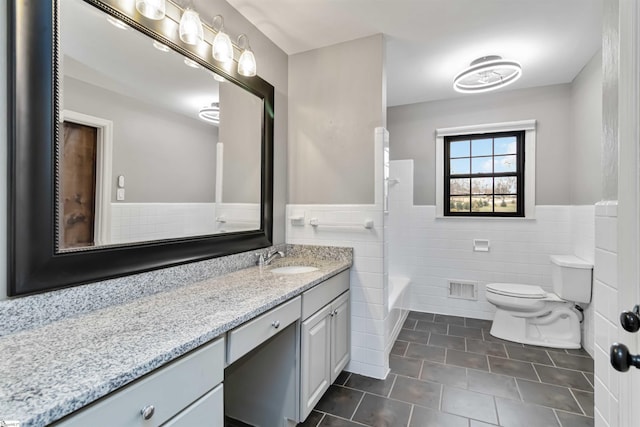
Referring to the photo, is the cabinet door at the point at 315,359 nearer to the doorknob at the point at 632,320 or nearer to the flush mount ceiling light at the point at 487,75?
the doorknob at the point at 632,320

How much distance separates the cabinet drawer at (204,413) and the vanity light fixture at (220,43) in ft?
5.44

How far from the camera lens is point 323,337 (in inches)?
71.2

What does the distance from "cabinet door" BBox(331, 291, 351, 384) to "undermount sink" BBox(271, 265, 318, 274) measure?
0.27 meters

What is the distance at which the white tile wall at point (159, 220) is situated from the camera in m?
1.29

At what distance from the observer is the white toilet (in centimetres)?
256

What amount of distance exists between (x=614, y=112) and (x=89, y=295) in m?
1.84

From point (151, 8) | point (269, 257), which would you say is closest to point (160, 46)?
point (151, 8)

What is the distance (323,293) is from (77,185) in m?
1.30

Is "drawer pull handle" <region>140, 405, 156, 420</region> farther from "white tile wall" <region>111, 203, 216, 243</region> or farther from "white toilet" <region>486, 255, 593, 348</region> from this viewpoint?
"white toilet" <region>486, 255, 593, 348</region>

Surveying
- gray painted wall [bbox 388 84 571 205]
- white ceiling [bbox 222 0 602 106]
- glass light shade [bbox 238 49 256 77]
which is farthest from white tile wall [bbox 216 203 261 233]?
gray painted wall [bbox 388 84 571 205]

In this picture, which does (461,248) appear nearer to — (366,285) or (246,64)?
(366,285)

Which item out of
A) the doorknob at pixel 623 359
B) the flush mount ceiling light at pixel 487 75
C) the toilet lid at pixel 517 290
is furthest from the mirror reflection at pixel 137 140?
the toilet lid at pixel 517 290

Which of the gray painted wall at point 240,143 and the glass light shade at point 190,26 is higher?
the glass light shade at point 190,26

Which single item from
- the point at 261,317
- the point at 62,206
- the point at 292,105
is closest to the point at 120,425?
the point at 261,317
